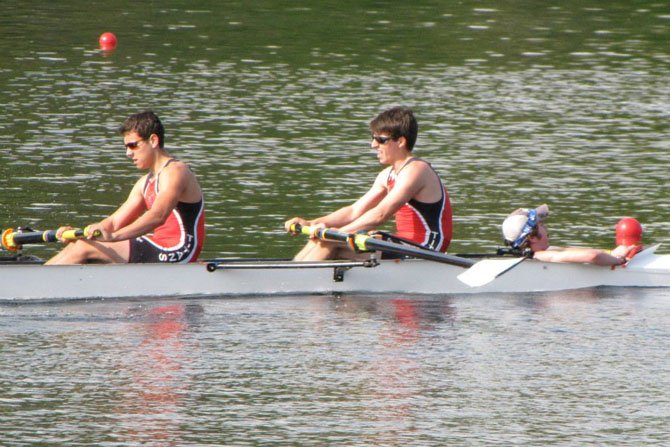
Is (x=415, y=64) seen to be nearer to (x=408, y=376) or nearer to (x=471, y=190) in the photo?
(x=471, y=190)

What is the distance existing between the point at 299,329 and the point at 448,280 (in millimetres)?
1874

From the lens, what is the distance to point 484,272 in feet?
40.6

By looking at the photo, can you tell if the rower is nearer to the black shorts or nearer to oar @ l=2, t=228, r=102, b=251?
the black shorts

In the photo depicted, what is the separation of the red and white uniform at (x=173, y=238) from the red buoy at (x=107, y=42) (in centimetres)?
1779

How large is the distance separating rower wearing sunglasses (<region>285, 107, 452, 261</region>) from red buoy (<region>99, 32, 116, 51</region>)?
57.4ft

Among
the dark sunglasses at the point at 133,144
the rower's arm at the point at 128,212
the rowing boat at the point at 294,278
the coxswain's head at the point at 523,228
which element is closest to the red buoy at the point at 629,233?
the rowing boat at the point at 294,278

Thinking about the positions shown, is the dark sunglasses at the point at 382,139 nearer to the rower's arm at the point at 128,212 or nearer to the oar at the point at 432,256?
the oar at the point at 432,256

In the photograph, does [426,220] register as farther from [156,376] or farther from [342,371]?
[156,376]

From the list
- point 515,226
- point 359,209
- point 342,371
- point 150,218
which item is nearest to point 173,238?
point 150,218

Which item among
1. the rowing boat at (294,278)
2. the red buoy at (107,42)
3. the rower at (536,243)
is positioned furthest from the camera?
the red buoy at (107,42)

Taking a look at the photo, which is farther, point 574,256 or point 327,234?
point 574,256

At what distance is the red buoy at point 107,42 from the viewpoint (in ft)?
97.2

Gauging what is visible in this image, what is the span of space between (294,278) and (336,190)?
5203mm

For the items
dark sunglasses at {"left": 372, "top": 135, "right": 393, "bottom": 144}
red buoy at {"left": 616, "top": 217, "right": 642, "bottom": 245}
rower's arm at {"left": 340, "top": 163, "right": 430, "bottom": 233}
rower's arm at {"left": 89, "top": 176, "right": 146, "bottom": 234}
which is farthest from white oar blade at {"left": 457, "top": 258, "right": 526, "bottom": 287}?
rower's arm at {"left": 89, "top": 176, "right": 146, "bottom": 234}
